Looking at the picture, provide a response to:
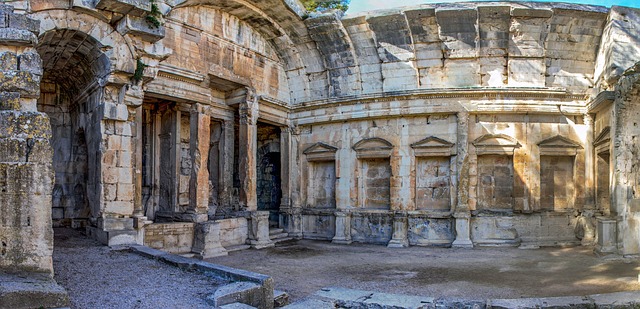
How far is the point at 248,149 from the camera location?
13430mm

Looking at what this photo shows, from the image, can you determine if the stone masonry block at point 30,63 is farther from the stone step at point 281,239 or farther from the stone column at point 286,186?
the stone column at point 286,186

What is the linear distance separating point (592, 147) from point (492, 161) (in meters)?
2.55

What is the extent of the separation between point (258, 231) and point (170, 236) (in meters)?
2.62

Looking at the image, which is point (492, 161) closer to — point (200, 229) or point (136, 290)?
point (200, 229)

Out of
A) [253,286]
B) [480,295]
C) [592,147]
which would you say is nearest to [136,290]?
[253,286]

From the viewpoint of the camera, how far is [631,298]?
6.29 metres

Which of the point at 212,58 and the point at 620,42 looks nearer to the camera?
the point at 620,42

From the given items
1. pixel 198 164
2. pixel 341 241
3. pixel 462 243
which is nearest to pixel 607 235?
pixel 462 243

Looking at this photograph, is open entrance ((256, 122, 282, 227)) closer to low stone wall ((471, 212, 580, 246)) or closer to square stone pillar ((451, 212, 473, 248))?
square stone pillar ((451, 212, 473, 248))

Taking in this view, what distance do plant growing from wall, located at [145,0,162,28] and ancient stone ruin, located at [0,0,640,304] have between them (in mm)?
1965

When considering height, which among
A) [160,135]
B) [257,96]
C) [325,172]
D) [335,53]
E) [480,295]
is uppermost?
[335,53]

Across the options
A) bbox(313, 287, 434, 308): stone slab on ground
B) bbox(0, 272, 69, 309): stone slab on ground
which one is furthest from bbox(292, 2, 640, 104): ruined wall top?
bbox(0, 272, 69, 309): stone slab on ground

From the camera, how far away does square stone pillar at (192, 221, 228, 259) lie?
11.3 m

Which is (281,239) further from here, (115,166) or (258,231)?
(115,166)
